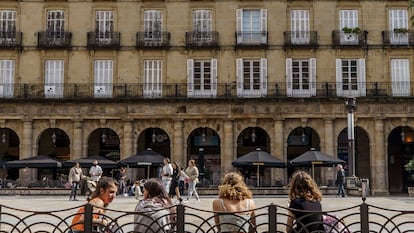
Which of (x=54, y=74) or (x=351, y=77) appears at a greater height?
(x=54, y=74)

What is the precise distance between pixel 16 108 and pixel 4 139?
3720mm

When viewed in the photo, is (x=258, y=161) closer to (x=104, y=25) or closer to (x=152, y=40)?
(x=152, y=40)

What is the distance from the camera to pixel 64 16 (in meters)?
37.2

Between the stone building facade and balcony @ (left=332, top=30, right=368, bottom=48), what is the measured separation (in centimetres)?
8

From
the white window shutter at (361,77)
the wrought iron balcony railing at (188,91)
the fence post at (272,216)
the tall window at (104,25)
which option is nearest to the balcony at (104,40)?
the tall window at (104,25)

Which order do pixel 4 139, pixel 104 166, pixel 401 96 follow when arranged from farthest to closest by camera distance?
pixel 4 139
pixel 401 96
pixel 104 166

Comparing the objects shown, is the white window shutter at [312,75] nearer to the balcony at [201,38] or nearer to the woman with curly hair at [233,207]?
the balcony at [201,38]

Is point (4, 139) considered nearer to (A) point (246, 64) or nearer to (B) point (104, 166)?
(B) point (104, 166)

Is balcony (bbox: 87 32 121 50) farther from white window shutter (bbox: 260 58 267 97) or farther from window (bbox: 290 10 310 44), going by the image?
window (bbox: 290 10 310 44)

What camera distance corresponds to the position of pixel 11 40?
36.9 m

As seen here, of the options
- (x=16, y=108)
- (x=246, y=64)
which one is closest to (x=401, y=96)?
(x=246, y=64)

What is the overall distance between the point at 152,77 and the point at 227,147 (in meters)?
6.72

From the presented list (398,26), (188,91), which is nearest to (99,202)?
(188,91)

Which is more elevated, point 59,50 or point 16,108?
point 59,50
